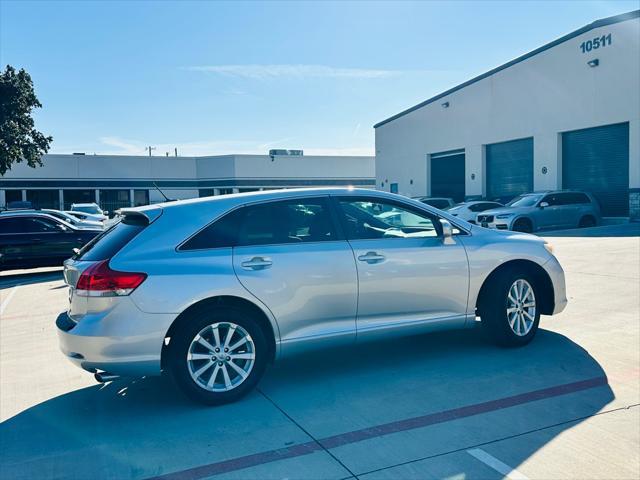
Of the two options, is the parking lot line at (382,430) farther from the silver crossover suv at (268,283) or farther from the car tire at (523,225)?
the car tire at (523,225)

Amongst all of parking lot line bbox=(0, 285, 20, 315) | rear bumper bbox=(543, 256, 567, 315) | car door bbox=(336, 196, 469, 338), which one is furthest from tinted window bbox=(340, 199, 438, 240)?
parking lot line bbox=(0, 285, 20, 315)

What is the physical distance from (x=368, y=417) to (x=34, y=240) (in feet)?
41.2

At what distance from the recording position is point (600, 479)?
133 inches

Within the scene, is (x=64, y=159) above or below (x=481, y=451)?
above

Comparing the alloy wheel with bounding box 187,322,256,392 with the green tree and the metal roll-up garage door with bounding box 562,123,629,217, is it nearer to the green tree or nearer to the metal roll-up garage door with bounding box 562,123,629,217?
the metal roll-up garage door with bounding box 562,123,629,217

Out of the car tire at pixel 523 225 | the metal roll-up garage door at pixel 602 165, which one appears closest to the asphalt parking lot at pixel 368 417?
the car tire at pixel 523 225

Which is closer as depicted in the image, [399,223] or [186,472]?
[186,472]

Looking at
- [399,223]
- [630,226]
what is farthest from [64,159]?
[399,223]

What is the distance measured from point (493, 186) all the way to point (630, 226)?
12007 millimetres

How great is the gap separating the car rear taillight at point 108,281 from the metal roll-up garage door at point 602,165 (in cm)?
2503

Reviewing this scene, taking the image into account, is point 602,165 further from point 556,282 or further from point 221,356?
point 221,356

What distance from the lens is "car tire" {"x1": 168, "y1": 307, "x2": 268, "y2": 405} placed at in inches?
177

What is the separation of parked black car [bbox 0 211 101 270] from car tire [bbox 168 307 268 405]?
433 inches

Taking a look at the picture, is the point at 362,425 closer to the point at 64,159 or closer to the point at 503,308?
the point at 503,308
